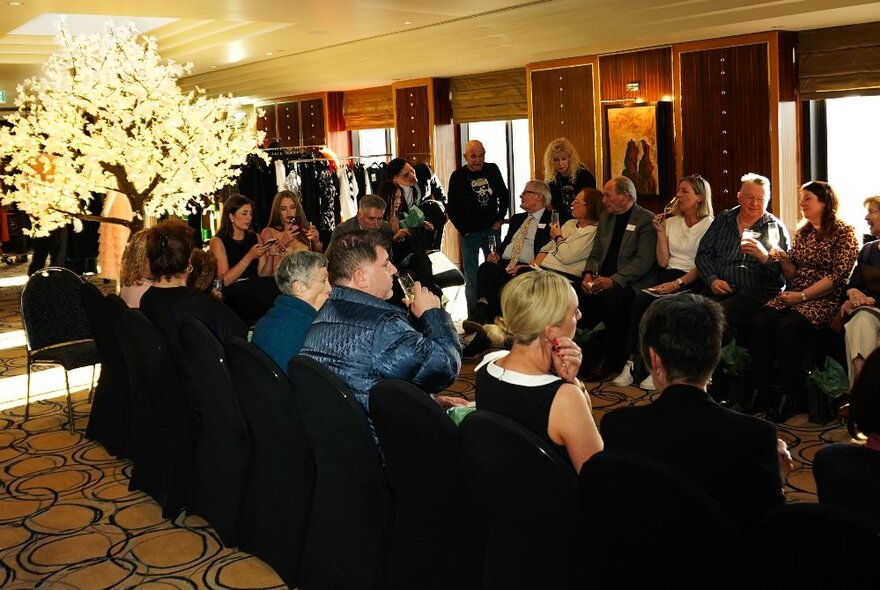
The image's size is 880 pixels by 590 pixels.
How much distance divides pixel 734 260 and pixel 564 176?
216 centimetres

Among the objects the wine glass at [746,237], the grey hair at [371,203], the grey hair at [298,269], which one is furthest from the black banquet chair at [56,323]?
the wine glass at [746,237]

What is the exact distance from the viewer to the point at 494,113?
1191 cm

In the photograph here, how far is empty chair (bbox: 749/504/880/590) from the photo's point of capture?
5.09ft

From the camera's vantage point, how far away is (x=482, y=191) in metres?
8.45

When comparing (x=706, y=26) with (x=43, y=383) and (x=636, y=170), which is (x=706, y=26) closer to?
(x=636, y=170)

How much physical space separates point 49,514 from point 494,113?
28.0ft

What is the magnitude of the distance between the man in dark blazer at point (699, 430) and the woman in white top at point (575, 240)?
4.33 metres

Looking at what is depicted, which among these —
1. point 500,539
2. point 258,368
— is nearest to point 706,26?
point 258,368

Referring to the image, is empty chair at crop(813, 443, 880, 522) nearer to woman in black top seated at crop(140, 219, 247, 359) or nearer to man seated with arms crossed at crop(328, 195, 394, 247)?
woman in black top seated at crop(140, 219, 247, 359)

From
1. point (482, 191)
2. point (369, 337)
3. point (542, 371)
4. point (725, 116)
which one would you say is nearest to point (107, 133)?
point (369, 337)

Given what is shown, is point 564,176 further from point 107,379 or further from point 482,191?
point 107,379

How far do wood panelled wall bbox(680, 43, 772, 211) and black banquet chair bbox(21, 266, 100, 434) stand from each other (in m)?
5.76

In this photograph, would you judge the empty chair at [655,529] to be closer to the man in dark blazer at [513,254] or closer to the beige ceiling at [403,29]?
the man in dark blazer at [513,254]

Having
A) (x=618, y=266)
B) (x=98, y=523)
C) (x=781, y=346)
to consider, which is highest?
(x=618, y=266)
